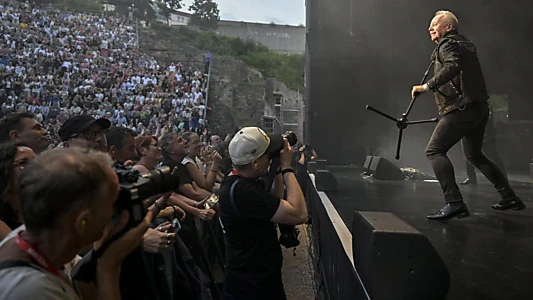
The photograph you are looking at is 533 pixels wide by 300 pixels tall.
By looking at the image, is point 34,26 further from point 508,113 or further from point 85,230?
point 85,230

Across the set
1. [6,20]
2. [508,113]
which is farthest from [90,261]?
[6,20]

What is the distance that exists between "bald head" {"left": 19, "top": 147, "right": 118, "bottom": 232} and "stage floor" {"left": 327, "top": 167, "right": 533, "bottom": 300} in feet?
4.89

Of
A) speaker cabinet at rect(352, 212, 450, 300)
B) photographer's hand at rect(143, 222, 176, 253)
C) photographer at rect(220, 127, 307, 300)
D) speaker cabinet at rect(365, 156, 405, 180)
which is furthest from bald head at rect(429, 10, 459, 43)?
speaker cabinet at rect(365, 156, 405, 180)

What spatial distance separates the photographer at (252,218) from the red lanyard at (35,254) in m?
1.15

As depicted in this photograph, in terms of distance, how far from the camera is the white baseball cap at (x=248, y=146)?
204cm

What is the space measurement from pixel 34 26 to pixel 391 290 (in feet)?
95.9

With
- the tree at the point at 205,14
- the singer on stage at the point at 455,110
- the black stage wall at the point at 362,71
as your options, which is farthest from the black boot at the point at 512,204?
the tree at the point at 205,14

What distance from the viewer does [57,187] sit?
0.87m

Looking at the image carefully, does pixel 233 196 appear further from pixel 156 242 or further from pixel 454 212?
pixel 454 212

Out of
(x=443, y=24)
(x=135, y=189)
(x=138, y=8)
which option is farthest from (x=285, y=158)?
(x=138, y=8)

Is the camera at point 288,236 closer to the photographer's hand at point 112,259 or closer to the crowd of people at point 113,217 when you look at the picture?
the crowd of people at point 113,217

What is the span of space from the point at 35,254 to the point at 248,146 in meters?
1.26

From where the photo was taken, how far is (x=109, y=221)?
99 cm

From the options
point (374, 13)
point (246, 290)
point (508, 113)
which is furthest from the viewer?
point (374, 13)
